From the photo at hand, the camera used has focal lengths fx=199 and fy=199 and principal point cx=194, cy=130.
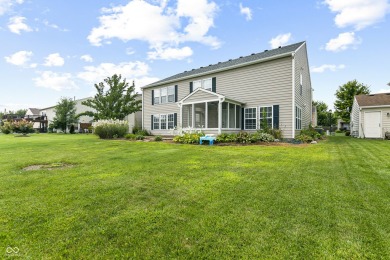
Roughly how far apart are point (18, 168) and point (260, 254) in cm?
624

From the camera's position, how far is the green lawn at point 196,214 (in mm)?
1972

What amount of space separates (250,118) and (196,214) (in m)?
11.7

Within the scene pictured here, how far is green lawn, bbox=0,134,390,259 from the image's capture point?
1.97 metres

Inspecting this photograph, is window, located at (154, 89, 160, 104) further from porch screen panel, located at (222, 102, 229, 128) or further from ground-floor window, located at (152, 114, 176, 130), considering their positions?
porch screen panel, located at (222, 102, 229, 128)

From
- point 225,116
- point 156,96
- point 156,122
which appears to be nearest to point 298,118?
point 225,116

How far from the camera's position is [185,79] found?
56.0 feet

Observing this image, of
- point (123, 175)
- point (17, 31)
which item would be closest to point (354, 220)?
point (123, 175)

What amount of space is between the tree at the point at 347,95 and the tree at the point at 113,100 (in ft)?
103

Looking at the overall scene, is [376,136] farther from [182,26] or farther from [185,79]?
[182,26]

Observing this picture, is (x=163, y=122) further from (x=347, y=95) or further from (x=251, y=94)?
(x=347, y=95)

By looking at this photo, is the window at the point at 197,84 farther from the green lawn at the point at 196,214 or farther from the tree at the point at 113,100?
the green lawn at the point at 196,214

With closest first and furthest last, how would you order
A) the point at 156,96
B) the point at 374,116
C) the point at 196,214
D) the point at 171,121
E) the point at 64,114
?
the point at 196,214, the point at 374,116, the point at 171,121, the point at 156,96, the point at 64,114

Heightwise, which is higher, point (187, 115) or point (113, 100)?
point (113, 100)

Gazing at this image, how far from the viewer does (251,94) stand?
13.4 metres
